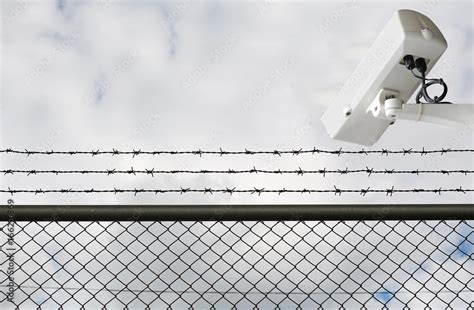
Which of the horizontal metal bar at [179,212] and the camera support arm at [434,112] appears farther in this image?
the horizontal metal bar at [179,212]

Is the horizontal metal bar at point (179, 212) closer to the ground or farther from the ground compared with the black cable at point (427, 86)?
closer to the ground

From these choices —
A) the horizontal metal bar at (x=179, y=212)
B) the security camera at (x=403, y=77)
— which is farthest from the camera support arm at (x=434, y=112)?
the horizontal metal bar at (x=179, y=212)

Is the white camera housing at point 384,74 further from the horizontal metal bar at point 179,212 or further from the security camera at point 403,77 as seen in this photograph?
the horizontal metal bar at point 179,212

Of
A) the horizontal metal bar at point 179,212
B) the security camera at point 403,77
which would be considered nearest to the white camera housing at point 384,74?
the security camera at point 403,77

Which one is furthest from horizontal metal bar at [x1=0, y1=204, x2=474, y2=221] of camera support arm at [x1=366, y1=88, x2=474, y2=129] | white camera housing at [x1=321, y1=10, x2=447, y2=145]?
camera support arm at [x1=366, y1=88, x2=474, y2=129]

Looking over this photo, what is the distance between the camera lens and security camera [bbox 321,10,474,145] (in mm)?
2676

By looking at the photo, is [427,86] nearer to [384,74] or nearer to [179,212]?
[384,74]


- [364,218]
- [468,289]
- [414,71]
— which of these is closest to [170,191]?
[364,218]

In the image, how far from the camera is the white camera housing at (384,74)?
105 inches

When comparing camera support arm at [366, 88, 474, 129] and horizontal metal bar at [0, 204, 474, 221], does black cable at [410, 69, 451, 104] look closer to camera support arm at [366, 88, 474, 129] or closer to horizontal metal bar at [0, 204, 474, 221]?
camera support arm at [366, 88, 474, 129]

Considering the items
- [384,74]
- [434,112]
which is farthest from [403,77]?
[434,112]

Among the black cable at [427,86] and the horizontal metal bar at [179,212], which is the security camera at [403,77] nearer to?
the black cable at [427,86]

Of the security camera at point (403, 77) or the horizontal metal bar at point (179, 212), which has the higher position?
the security camera at point (403, 77)

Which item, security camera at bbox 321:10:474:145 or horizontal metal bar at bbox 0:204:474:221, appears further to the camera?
horizontal metal bar at bbox 0:204:474:221
